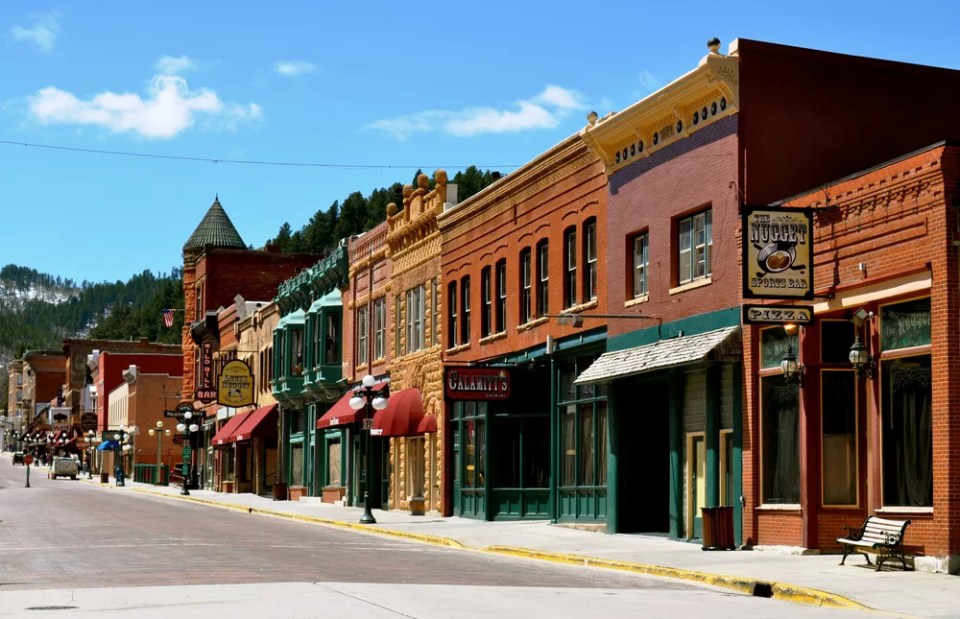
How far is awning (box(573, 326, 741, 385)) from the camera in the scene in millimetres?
25812

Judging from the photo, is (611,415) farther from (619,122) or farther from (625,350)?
(619,122)

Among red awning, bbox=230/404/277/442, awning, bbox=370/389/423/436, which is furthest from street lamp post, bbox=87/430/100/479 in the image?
awning, bbox=370/389/423/436

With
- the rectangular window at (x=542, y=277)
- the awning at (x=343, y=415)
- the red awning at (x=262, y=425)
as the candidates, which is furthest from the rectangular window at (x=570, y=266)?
the red awning at (x=262, y=425)

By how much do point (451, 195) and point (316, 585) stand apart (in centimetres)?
2649

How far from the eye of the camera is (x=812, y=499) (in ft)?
78.7

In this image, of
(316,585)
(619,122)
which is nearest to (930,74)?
(619,122)

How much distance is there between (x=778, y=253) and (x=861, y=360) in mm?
2285

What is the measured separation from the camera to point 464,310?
135 ft

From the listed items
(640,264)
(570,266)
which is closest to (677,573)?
(640,264)

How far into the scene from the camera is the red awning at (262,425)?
63344 mm

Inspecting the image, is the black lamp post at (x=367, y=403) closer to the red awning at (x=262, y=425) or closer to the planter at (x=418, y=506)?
the planter at (x=418, y=506)

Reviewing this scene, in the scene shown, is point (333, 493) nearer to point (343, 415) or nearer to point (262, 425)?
point (343, 415)

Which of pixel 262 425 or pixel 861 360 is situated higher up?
pixel 861 360

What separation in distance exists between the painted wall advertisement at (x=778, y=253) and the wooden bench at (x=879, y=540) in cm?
396
